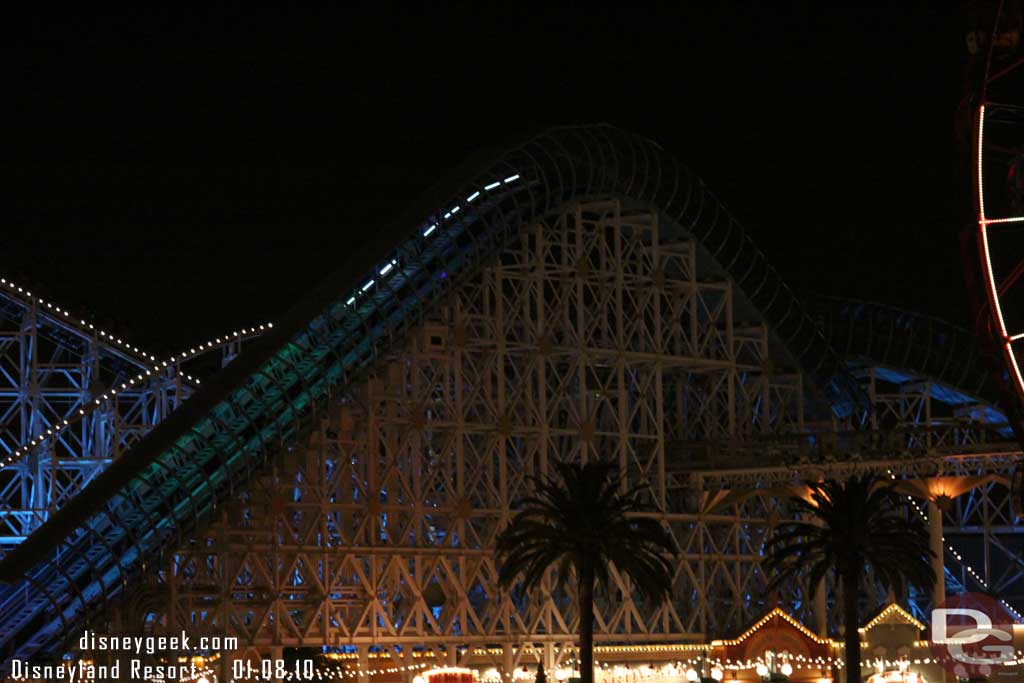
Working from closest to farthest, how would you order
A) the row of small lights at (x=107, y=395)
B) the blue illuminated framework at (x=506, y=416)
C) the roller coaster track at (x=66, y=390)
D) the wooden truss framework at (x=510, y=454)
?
the blue illuminated framework at (x=506, y=416)
the wooden truss framework at (x=510, y=454)
the row of small lights at (x=107, y=395)
the roller coaster track at (x=66, y=390)

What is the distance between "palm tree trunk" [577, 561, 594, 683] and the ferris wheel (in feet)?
62.2

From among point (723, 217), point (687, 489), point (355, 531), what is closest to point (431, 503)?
point (355, 531)

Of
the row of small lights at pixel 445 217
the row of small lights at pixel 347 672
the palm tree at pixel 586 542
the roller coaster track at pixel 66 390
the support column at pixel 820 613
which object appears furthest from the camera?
the support column at pixel 820 613

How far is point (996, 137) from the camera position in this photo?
4569cm

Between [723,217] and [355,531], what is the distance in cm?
2063

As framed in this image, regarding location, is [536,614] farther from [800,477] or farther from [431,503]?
[800,477]

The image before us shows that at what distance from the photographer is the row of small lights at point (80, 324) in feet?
243

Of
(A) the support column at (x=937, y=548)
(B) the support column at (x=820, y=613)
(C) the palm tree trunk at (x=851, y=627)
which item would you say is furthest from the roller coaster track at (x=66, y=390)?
(A) the support column at (x=937, y=548)

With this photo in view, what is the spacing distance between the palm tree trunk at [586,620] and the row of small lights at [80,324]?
2425cm

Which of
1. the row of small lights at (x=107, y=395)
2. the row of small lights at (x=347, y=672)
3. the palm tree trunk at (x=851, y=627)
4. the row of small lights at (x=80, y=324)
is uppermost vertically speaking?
the row of small lights at (x=80, y=324)

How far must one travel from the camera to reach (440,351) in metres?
67.6

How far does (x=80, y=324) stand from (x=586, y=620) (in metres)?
25.1

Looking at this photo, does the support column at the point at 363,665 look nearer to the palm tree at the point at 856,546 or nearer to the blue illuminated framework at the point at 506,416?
the blue illuminated framework at the point at 506,416

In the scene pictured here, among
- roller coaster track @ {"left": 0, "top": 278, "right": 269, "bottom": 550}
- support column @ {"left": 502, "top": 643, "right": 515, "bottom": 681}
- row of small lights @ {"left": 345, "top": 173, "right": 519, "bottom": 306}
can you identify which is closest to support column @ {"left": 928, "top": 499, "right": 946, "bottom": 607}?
support column @ {"left": 502, "top": 643, "right": 515, "bottom": 681}
